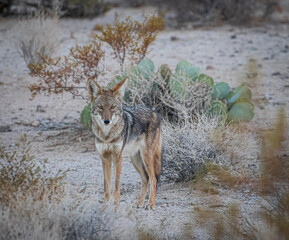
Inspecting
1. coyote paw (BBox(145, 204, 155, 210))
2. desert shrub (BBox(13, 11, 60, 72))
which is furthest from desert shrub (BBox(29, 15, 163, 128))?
desert shrub (BBox(13, 11, 60, 72))

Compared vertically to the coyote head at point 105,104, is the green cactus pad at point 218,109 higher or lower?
lower

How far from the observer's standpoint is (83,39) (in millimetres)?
14227

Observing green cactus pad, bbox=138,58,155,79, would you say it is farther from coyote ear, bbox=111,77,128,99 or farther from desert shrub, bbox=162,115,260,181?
coyote ear, bbox=111,77,128,99

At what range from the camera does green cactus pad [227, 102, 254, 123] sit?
7824mm

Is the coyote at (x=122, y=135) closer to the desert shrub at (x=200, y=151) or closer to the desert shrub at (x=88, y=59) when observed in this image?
the desert shrub at (x=200, y=151)

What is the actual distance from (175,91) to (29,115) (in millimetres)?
2978

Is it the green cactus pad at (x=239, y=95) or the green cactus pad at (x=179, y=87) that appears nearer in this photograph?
the green cactus pad at (x=179, y=87)

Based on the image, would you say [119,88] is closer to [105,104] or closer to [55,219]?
[105,104]

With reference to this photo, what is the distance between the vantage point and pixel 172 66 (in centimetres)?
1163

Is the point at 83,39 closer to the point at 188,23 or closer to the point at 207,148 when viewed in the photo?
the point at 188,23

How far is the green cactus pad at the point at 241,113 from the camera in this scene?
7.82 m

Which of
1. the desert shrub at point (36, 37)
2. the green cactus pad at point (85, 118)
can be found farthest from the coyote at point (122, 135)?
the desert shrub at point (36, 37)

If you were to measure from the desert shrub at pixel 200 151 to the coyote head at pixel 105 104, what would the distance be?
1310mm

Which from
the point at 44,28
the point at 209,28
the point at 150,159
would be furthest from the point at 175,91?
the point at 209,28
